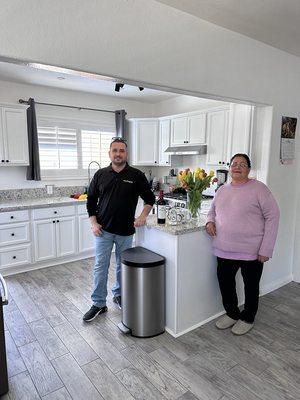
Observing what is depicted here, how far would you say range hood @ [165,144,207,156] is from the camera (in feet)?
14.0

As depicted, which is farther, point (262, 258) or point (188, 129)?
point (188, 129)

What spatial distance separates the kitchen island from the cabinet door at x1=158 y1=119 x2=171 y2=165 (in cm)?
255

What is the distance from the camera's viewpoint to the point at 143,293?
7.78ft

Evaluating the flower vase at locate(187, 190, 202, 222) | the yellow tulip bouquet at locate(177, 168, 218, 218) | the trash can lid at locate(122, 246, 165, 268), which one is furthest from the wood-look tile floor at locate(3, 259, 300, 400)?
the yellow tulip bouquet at locate(177, 168, 218, 218)

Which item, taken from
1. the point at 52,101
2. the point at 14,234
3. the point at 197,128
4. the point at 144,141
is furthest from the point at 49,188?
the point at 197,128

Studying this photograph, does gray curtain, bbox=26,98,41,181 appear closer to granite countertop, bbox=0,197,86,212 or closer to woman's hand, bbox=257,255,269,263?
granite countertop, bbox=0,197,86,212

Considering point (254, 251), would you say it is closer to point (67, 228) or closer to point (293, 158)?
point (293, 158)

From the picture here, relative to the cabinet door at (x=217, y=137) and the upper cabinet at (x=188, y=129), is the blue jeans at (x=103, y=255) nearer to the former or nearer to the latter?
the cabinet door at (x=217, y=137)

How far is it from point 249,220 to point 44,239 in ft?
9.20

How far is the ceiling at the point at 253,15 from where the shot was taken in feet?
6.55

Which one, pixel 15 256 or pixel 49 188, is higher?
pixel 49 188

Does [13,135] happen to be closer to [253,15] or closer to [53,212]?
[53,212]

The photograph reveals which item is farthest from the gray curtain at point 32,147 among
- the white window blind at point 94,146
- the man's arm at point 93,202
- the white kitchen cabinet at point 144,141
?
the man's arm at point 93,202

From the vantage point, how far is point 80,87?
14.4 feet
